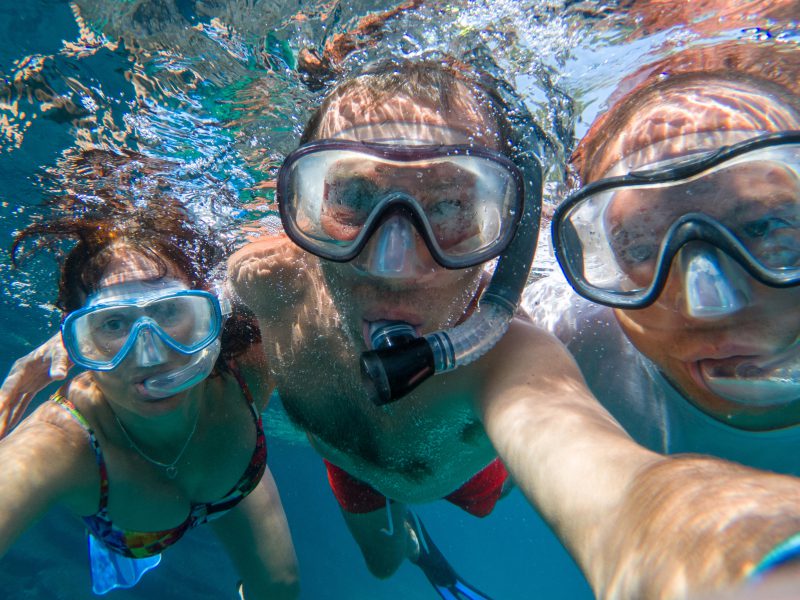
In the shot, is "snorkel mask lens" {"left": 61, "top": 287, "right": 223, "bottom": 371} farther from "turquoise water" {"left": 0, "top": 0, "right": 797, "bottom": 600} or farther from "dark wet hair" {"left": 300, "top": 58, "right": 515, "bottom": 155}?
"turquoise water" {"left": 0, "top": 0, "right": 797, "bottom": 600}

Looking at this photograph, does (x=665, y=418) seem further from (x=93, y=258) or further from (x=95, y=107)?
(x=95, y=107)

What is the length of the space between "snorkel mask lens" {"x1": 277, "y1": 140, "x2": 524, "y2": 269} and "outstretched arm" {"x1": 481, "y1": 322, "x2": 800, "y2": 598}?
953mm

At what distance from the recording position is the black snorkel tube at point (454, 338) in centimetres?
227

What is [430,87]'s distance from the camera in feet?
10.6

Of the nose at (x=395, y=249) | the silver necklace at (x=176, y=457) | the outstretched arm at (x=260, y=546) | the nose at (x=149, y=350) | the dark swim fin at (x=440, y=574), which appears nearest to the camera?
the nose at (x=395, y=249)

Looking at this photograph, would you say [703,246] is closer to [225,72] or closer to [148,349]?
[148,349]

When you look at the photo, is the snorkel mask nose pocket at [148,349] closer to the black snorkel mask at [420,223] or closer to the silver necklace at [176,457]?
the silver necklace at [176,457]

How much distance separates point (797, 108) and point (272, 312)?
3983 mm

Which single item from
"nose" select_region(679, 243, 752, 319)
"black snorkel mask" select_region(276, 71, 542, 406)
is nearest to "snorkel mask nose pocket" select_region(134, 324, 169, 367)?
"black snorkel mask" select_region(276, 71, 542, 406)

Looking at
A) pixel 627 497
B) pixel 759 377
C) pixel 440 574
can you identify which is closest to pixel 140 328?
pixel 627 497

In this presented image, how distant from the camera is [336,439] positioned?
12.6 ft

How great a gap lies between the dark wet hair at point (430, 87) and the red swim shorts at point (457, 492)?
3.88m

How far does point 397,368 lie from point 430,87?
6.94ft

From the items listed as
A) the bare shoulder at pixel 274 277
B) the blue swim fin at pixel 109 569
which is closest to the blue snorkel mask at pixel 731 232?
the bare shoulder at pixel 274 277
